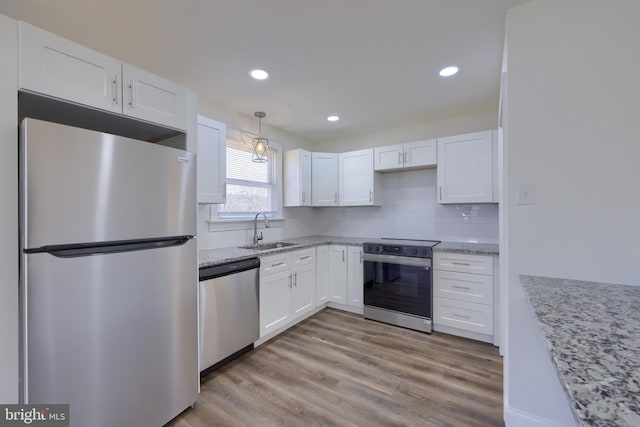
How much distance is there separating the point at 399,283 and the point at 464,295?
672 millimetres

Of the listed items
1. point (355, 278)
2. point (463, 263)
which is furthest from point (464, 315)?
point (355, 278)

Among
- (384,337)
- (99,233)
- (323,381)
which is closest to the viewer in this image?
(99,233)

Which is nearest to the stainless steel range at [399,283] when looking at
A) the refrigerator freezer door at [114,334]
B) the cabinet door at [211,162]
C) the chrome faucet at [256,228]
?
the chrome faucet at [256,228]

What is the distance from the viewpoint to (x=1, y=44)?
1.16 metres

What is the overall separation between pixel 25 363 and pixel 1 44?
1390mm

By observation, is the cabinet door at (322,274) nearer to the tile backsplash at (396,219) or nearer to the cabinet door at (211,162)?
the tile backsplash at (396,219)

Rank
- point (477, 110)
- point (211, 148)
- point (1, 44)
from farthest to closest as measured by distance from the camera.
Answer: point (477, 110) → point (211, 148) → point (1, 44)

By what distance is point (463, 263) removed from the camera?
2834 mm

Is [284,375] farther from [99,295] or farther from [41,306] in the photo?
[41,306]

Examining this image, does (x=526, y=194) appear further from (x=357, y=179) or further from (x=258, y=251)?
(x=357, y=179)

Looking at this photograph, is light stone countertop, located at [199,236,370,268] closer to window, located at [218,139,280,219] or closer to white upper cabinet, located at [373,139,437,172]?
window, located at [218,139,280,219]

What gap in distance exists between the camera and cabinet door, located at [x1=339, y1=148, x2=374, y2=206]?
12.3ft

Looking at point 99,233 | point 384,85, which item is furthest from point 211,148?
point 384,85

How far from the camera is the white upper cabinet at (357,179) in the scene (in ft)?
12.2
